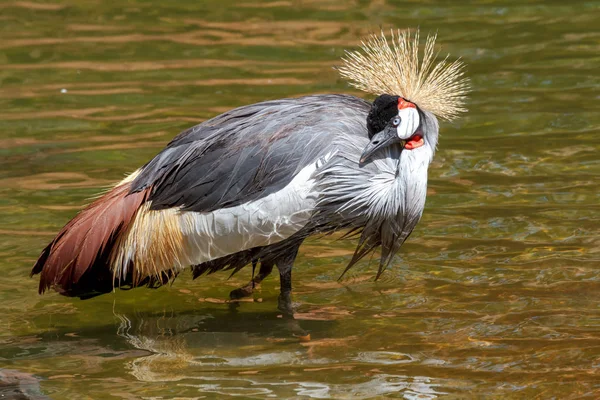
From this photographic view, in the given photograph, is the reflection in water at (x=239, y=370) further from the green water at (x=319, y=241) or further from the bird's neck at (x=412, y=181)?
the bird's neck at (x=412, y=181)

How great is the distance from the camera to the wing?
5.02 metres

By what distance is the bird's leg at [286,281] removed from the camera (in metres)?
5.36

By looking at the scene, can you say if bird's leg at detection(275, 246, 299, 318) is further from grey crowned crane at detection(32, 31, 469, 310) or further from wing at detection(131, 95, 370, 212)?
wing at detection(131, 95, 370, 212)

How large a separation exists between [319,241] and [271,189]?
1.47m

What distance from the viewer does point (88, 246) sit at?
519 cm

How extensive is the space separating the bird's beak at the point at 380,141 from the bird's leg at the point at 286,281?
0.69 metres

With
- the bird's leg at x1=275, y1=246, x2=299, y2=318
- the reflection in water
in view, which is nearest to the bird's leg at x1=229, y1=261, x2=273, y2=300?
the bird's leg at x1=275, y1=246, x2=299, y2=318

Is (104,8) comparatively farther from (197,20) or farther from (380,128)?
(380,128)

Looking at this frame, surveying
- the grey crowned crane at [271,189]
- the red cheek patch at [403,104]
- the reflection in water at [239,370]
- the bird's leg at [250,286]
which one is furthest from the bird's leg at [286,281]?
the red cheek patch at [403,104]

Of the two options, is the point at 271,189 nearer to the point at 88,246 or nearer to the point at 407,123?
the point at 407,123

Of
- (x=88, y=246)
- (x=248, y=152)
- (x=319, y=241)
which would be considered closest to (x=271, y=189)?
(x=248, y=152)

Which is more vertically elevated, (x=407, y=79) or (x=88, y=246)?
(x=407, y=79)

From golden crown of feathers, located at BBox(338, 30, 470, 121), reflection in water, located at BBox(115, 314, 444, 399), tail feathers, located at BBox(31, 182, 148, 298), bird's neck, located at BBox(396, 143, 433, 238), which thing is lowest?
reflection in water, located at BBox(115, 314, 444, 399)

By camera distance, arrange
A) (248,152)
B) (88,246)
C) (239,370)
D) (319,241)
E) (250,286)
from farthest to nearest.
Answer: (319,241)
(250,286)
(88,246)
(248,152)
(239,370)
